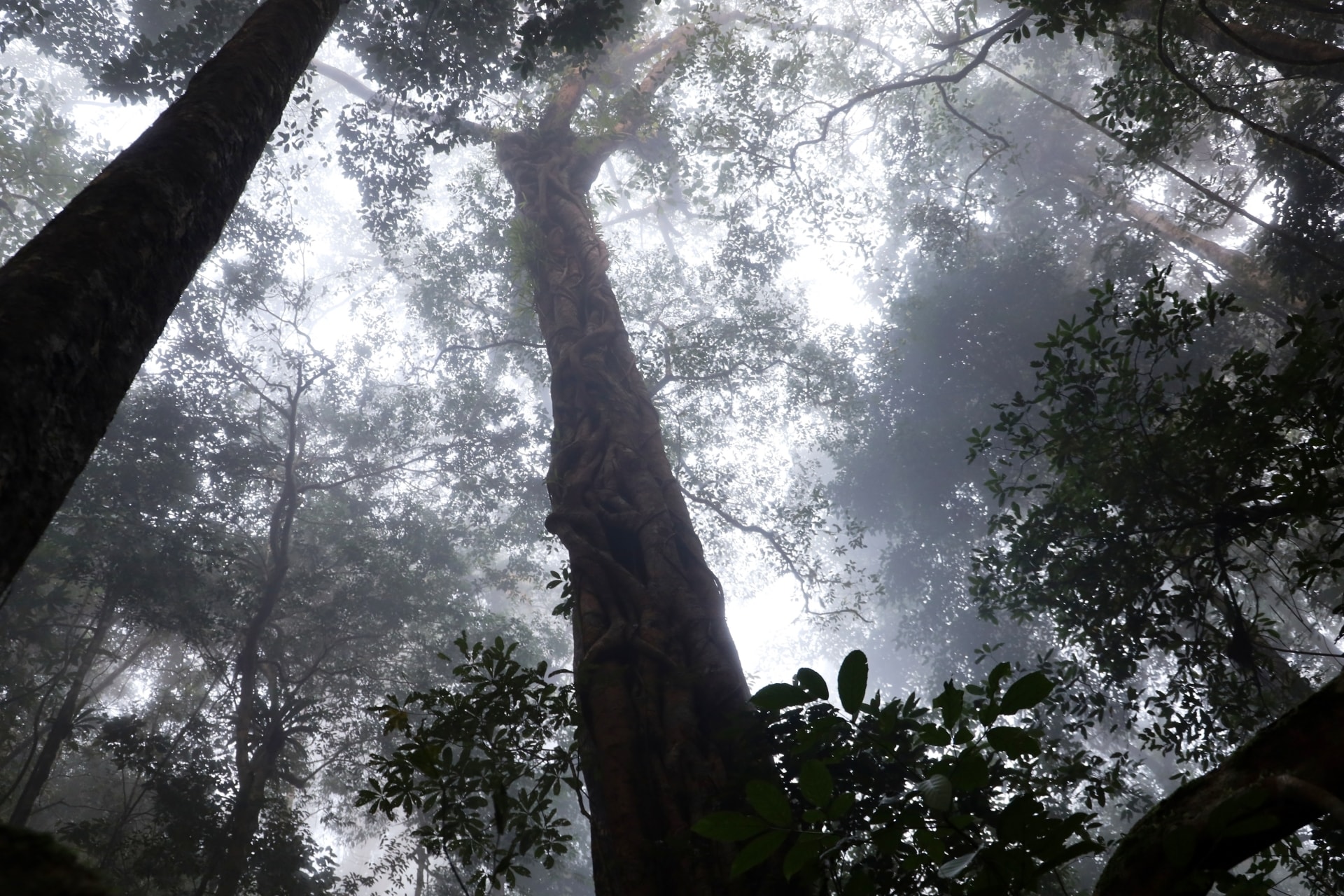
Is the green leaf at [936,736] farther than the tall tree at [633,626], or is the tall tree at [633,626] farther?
the tall tree at [633,626]

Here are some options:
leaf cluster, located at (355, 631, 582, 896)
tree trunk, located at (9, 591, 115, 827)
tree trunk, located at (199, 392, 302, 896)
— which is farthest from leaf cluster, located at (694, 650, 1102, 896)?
tree trunk, located at (9, 591, 115, 827)

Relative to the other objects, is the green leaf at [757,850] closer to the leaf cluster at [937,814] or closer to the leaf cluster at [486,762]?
the leaf cluster at [937,814]

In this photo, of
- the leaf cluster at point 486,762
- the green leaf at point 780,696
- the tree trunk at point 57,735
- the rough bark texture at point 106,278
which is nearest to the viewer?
the rough bark texture at point 106,278

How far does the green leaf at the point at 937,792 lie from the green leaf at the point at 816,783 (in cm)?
14

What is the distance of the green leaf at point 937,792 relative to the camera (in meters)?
1.03

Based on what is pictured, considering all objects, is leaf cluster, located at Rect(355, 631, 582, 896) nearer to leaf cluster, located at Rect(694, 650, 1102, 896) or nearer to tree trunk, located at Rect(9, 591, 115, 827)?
leaf cluster, located at Rect(694, 650, 1102, 896)

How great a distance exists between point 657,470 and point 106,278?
304 cm

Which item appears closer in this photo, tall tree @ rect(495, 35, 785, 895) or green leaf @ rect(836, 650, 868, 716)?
green leaf @ rect(836, 650, 868, 716)

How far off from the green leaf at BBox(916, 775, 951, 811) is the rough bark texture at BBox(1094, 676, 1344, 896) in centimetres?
27

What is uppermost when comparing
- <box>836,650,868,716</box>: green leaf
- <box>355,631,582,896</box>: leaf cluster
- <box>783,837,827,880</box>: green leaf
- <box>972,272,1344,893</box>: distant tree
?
<box>972,272,1344,893</box>: distant tree

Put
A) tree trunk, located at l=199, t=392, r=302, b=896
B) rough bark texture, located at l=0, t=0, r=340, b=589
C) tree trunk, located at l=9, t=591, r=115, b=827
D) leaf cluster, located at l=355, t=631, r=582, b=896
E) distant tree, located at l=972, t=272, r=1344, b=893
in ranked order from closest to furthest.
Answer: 1. rough bark texture, located at l=0, t=0, r=340, b=589
2. leaf cluster, located at l=355, t=631, r=582, b=896
3. distant tree, located at l=972, t=272, r=1344, b=893
4. tree trunk, located at l=199, t=392, r=302, b=896
5. tree trunk, located at l=9, t=591, r=115, b=827

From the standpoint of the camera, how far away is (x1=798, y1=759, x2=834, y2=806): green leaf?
1.02 metres

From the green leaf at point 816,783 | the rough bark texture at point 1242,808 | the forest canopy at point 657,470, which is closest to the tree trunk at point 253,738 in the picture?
the forest canopy at point 657,470

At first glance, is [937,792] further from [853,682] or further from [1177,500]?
[1177,500]
